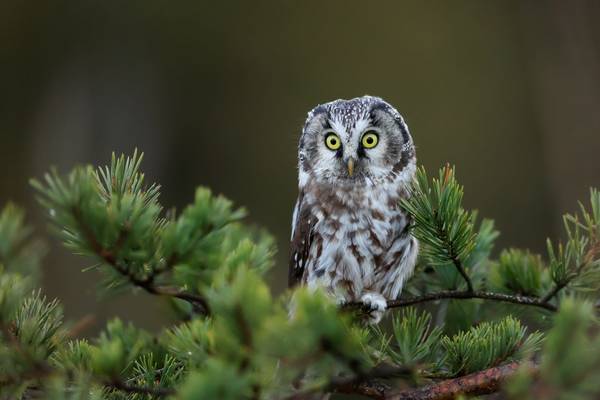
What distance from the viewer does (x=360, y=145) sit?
9.06 feet

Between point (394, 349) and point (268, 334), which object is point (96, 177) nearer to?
point (268, 334)

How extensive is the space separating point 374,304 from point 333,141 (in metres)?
0.77

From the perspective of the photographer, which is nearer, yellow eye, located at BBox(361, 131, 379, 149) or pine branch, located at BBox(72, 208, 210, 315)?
pine branch, located at BBox(72, 208, 210, 315)

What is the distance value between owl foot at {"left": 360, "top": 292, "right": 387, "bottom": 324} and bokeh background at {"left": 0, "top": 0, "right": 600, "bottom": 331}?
12.0 ft

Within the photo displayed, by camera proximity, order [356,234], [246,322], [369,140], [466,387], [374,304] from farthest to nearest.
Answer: [369,140] → [356,234] → [374,304] → [466,387] → [246,322]

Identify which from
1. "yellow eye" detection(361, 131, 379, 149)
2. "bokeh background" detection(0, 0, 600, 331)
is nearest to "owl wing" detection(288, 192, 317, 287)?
"yellow eye" detection(361, 131, 379, 149)

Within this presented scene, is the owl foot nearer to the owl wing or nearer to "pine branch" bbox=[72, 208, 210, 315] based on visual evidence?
the owl wing

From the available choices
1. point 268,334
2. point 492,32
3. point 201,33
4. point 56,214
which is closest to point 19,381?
point 56,214

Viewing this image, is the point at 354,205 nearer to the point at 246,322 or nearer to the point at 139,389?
the point at 139,389

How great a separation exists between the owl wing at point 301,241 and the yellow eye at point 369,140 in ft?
1.01

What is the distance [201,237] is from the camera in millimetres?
1337

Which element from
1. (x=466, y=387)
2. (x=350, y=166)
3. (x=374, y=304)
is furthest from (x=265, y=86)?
(x=466, y=387)

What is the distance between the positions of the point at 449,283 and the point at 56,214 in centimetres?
116

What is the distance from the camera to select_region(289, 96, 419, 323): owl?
98.1 inches
